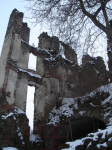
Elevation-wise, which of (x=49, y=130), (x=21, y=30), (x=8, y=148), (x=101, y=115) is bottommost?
(x=8, y=148)

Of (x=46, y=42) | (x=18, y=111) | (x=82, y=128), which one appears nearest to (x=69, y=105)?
(x=82, y=128)

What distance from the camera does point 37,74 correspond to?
11125 millimetres

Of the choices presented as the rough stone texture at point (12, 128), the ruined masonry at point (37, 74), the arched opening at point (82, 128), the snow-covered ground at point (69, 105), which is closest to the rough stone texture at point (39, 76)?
the ruined masonry at point (37, 74)

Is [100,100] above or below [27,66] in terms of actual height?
below

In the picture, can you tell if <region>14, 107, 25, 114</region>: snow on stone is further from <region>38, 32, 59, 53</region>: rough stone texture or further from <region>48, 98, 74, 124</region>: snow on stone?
<region>38, 32, 59, 53</region>: rough stone texture

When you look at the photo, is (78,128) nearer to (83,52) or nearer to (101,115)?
(101,115)

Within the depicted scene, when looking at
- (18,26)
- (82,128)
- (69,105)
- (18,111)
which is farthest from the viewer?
(18,26)

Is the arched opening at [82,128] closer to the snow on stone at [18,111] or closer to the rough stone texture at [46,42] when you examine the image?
the snow on stone at [18,111]

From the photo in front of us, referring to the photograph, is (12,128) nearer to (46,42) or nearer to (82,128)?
(82,128)

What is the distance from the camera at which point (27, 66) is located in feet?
35.1

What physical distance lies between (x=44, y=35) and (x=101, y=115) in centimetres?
916

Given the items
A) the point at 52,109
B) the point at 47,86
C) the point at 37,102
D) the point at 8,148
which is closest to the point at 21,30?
the point at 47,86

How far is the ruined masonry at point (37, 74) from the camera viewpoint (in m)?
9.25

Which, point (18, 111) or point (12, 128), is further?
point (18, 111)
